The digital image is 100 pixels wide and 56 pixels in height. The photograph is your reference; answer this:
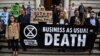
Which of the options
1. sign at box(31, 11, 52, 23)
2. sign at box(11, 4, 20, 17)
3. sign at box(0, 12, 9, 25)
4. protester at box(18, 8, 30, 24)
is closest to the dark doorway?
sign at box(11, 4, 20, 17)


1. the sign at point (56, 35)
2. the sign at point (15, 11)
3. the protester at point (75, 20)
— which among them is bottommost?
the sign at point (56, 35)

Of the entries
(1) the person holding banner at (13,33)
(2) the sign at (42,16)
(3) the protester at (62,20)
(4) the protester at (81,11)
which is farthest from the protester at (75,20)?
(1) the person holding banner at (13,33)

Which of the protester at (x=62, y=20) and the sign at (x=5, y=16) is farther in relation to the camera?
the sign at (x=5, y=16)

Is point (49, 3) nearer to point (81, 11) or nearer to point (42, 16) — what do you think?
point (81, 11)

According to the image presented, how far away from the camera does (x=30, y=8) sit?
69.4ft

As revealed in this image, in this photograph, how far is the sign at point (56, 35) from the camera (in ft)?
61.5

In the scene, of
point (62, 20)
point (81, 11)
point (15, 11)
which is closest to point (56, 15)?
point (62, 20)

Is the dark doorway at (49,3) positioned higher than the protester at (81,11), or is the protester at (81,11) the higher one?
the dark doorway at (49,3)

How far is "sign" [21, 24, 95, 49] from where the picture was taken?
18750mm

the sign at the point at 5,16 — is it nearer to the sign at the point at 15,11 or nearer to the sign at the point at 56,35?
the sign at the point at 15,11

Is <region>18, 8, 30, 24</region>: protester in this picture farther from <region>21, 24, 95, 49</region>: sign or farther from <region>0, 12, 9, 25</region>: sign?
<region>0, 12, 9, 25</region>: sign

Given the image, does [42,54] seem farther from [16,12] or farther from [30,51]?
[16,12]

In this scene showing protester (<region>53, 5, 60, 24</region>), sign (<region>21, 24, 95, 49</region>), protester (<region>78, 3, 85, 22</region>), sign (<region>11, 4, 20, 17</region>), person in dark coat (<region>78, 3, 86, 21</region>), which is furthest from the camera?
sign (<region>11, 4, 20, 17</region>)

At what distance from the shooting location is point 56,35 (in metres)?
18.8
